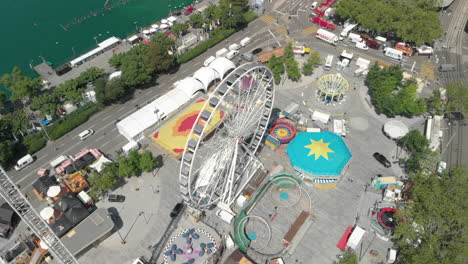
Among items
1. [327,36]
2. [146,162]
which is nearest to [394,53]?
[327,36]

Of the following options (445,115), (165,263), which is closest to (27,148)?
(165,263)

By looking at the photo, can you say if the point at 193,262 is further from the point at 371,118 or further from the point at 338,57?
the point at 338,57

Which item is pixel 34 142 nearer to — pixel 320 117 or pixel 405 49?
pixel 320 117

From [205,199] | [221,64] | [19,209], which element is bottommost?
[205,199]

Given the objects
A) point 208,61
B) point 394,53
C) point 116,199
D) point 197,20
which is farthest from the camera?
Answer: point 197,20

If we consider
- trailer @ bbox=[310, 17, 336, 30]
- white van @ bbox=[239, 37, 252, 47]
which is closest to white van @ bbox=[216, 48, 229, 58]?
white van @ bbox=[239, 37, 252, 47]

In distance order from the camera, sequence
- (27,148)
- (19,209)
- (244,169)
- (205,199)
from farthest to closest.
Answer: (27,148), (244,169), (205,199), (19,209)

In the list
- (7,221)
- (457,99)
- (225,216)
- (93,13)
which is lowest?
(225,216)
